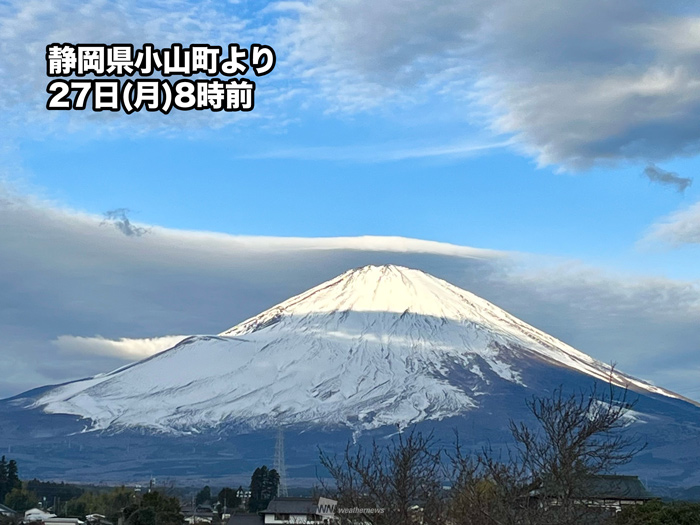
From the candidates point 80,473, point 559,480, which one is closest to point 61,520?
point 559,480

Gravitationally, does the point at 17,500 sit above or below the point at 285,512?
above

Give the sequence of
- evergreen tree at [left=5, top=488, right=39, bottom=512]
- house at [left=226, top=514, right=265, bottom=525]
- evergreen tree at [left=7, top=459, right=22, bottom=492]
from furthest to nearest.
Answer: evergreen tree at [left=7, top=459, right=22, bottom=492] → evergreen tree at [left=5, top=488, right=39, bottom=512] → house at [left=226, top=514, right=265, bottom=525]

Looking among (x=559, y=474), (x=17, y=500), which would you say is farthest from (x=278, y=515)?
(x=559, y=474)

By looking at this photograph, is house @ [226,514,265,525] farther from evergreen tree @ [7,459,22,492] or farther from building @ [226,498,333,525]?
evergreen tree @ [7,459,22,492]

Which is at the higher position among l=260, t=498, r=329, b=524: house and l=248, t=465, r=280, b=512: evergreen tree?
l=248, t=465, r=280, b=512: evergreen tree

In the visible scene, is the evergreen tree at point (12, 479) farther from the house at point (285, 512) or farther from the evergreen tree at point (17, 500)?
the house at point (285, 512)

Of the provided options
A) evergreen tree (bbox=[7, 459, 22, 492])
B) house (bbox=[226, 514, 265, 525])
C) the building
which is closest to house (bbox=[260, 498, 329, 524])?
the building

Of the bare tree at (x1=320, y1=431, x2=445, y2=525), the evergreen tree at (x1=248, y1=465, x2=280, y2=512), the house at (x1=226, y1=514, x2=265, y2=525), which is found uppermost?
the evergreen tree at (x1=248, y1=465, x2=280, y2=512)

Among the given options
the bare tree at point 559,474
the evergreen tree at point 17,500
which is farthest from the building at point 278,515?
the bare tree at point 559,474

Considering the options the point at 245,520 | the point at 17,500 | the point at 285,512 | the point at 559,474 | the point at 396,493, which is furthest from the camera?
the point at 17,500

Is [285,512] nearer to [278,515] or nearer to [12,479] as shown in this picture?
[278,515]

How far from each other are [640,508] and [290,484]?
144787mm

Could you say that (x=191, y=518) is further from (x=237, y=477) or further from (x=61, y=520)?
(x=237, y=477)

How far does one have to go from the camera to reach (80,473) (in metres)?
198
